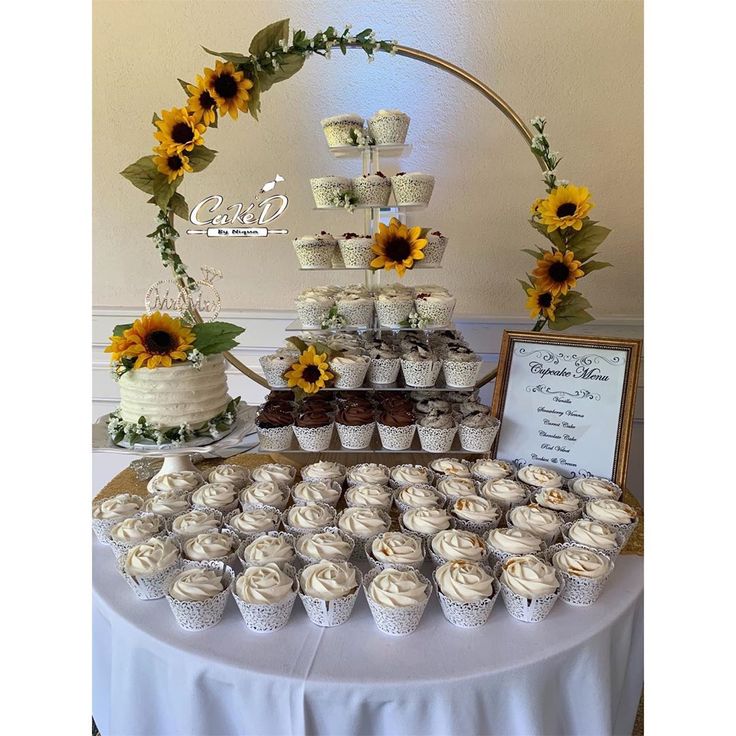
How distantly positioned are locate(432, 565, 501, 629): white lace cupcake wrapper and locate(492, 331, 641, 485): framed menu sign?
2.37 ft

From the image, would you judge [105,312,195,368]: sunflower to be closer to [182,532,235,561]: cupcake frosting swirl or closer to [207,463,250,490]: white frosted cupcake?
[207,463,250,490]: white frosted cupcake

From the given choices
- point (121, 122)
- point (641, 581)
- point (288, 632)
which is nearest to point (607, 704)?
point (641, 581)

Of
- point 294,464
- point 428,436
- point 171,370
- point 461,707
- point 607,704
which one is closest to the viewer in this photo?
point 461,707

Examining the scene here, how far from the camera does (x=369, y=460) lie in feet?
6.69

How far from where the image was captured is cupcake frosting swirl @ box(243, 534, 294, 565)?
1.26 m

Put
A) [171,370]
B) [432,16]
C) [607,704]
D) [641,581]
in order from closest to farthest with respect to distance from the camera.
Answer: [607,704] → [641,581] → [171,370] → [432,16]

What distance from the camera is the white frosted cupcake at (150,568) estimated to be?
47.8 inches

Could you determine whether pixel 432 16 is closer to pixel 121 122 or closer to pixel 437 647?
pixel 121 122

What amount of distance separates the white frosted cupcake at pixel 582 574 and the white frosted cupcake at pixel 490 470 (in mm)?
417

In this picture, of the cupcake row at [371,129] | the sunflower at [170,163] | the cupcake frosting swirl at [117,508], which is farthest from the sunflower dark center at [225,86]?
the cupcake frosting swirl at [117,508]

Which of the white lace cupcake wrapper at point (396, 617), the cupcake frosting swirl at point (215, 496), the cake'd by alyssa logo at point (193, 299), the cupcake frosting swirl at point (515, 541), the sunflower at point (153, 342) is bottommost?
the white lace cupcake wrapper at point (396, 617)

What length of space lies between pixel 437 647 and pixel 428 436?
0.83 metres

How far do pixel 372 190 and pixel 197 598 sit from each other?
132 centimetres

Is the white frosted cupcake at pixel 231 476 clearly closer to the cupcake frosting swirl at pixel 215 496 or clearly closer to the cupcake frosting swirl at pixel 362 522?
the cupcake frosting swirl at pixel 215 496
